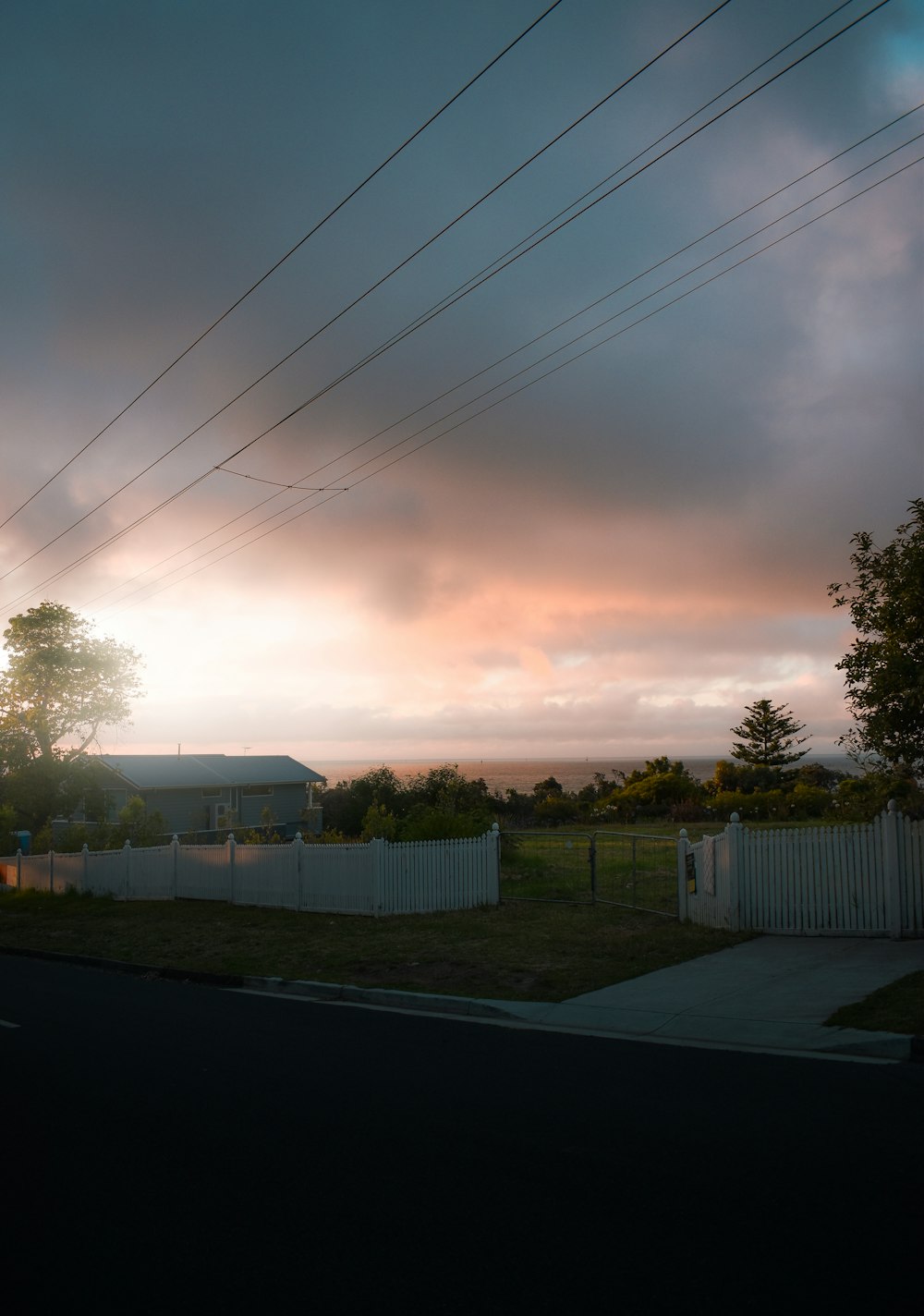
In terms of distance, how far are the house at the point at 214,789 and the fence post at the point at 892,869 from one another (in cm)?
3736

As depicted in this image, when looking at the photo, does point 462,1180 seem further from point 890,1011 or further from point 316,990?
point 316,990

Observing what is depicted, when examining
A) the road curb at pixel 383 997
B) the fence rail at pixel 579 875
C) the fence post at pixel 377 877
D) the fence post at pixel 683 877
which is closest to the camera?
the road curb at pixel 383 997

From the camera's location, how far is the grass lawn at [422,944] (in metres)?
13.0

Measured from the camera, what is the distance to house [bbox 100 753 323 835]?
→ 50.8 metres

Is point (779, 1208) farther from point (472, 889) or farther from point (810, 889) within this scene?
point (472, 889)

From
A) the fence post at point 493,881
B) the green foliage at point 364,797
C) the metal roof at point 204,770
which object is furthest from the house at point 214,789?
the fence post at point 493,881

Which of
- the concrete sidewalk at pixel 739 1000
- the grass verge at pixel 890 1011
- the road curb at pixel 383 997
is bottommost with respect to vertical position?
the road curb at pixel 383 997

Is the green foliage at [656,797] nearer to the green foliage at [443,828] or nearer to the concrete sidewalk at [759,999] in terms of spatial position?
the green foliage at [443,828]

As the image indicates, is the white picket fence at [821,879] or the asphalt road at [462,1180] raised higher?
the white picket fence at [821,879]

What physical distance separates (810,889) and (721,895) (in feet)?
4.70

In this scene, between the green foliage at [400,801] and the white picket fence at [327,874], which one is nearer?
the white picket fence at [327,874]

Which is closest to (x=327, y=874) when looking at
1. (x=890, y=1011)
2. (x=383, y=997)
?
(x=383, y=997)

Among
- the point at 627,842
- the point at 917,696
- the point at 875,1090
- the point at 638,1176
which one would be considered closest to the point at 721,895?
the point at 917,696

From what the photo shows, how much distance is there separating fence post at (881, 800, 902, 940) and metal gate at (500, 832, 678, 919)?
4076 millimetres
